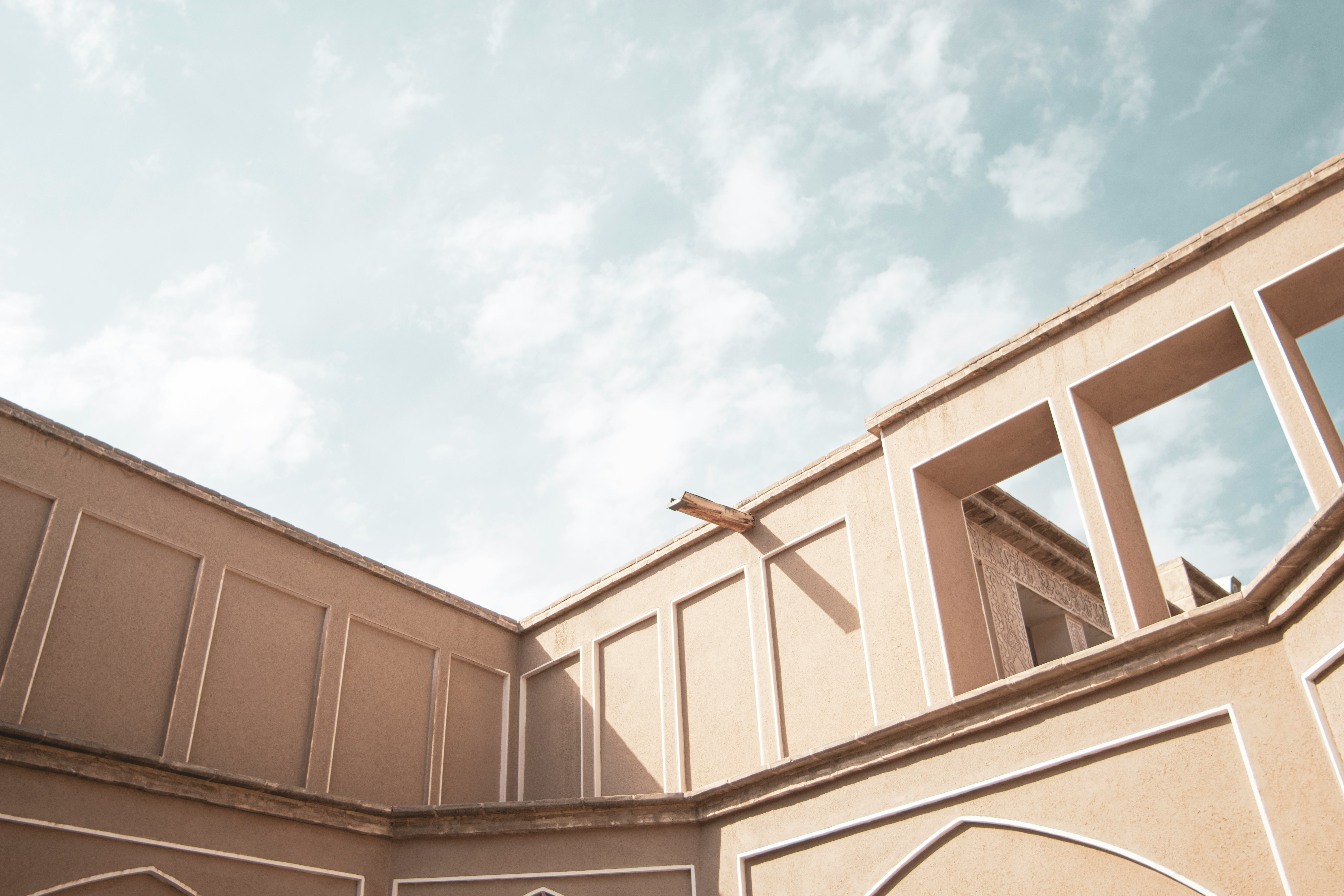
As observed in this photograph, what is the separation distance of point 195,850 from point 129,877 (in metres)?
0.58

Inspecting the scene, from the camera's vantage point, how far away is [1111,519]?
920cm

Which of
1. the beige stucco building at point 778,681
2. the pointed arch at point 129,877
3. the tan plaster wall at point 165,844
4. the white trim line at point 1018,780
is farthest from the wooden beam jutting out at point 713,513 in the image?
the pointed arch at point 129,877

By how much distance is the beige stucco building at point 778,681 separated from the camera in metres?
7.27

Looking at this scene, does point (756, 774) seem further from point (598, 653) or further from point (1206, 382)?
point (1206, 382)

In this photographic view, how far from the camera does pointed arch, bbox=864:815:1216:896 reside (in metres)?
7.00

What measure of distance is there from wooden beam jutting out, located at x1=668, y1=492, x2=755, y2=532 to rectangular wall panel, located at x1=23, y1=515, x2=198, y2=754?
530cm

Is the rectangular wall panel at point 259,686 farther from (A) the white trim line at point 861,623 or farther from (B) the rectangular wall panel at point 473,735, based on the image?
(A) the white trim line at point 861,623

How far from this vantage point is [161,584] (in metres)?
11.3

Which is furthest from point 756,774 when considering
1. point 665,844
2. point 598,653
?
point 598,653

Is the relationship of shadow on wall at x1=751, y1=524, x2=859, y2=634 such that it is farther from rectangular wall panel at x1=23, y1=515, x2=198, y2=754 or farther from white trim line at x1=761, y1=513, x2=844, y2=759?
rectangular wall panel at x1=23, y1=515, x2=198, y2=754

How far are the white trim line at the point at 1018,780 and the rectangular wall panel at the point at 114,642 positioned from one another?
599 cm

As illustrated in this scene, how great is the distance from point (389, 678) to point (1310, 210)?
10738mm

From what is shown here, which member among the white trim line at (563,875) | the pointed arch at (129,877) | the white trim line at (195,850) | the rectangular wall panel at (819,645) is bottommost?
the pointed arch at (129,877)

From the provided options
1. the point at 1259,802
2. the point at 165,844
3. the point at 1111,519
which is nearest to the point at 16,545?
the point at 165,844
